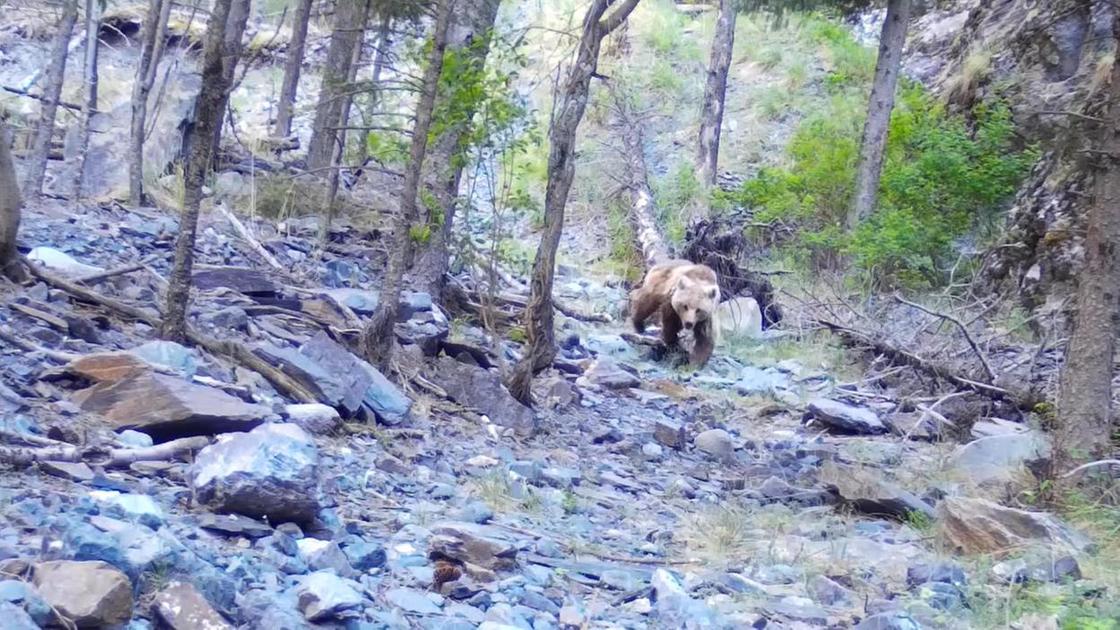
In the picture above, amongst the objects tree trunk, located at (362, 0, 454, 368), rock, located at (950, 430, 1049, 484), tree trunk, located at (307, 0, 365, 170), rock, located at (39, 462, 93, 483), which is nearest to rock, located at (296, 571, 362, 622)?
rock, located at (39, 462, 93, 483)

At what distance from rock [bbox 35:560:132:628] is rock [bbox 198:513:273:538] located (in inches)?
38.5

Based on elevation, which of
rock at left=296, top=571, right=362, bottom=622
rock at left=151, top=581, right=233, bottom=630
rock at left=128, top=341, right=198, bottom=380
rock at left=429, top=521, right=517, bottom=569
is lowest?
rock at left=429, top=521, right=517, bottom=569

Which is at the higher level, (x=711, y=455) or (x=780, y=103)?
(x=780, y=103)

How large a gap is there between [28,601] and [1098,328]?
5424 mm

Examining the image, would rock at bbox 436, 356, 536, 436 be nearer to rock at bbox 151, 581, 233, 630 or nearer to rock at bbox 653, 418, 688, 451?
rock at bbox 653, 418, 688, 451

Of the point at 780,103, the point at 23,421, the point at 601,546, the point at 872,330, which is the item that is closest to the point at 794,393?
the point at 872,330

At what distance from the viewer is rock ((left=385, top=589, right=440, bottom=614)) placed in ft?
13.0

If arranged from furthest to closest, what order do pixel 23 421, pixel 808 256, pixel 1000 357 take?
pixel 808 256 → pixel 1000 357 → pixel 23 421

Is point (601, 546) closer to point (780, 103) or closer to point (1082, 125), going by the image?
point (1082, 125)

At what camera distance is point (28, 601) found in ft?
9.83

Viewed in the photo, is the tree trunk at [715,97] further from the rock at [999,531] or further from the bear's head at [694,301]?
the rock at [999,531]

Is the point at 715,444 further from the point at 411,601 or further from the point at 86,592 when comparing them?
the point at 86,592

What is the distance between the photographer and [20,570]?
322 cm

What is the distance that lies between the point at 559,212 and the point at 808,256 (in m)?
9.48
